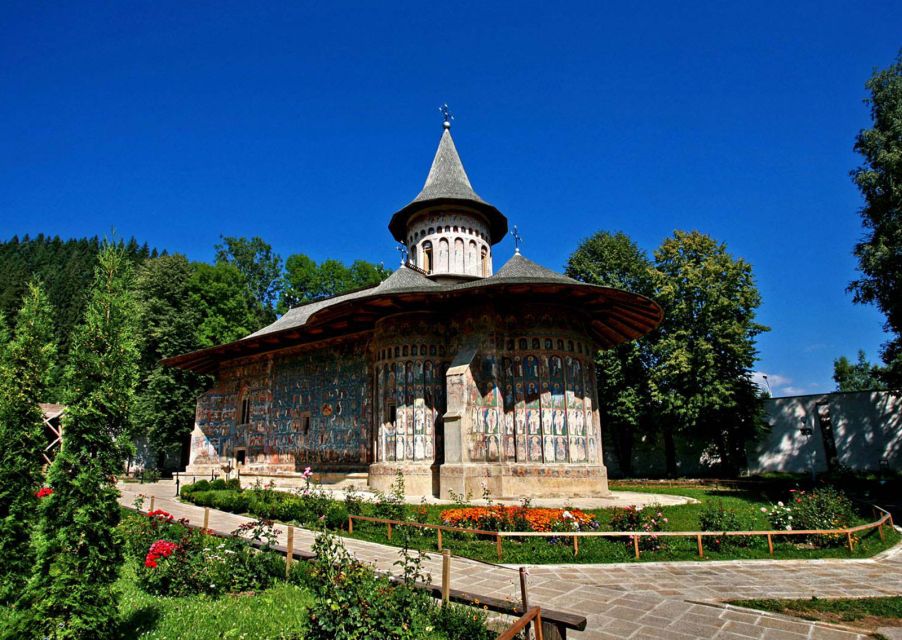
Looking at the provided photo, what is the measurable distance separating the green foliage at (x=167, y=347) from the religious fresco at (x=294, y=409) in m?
3.90

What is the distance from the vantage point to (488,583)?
21.3ft

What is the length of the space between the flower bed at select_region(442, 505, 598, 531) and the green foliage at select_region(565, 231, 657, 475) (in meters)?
17.8

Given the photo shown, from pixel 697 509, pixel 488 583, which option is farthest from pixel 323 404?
pixel 488 583

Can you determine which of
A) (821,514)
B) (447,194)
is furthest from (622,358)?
(821,514)

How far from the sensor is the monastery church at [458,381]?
48.5 ft

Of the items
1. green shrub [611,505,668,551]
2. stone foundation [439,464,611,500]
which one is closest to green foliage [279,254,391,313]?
stone foundation [439,464,611,500]

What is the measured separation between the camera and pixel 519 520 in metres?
9.42

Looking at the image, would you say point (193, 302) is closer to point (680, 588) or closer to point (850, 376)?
point (680, 588)

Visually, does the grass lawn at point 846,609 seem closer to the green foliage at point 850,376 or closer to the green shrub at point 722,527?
the green shrub at point 722,527

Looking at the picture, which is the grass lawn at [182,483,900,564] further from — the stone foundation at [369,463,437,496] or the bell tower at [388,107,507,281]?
the bell tower at [388,107,507,281]

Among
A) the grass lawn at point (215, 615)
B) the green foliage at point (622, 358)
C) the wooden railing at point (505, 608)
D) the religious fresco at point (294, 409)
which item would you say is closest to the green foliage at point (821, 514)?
the wooden railing at point (505, 608)

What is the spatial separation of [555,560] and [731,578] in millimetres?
2322

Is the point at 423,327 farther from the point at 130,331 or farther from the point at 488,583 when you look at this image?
the point at 130,331

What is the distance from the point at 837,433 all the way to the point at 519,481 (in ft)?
70.3
